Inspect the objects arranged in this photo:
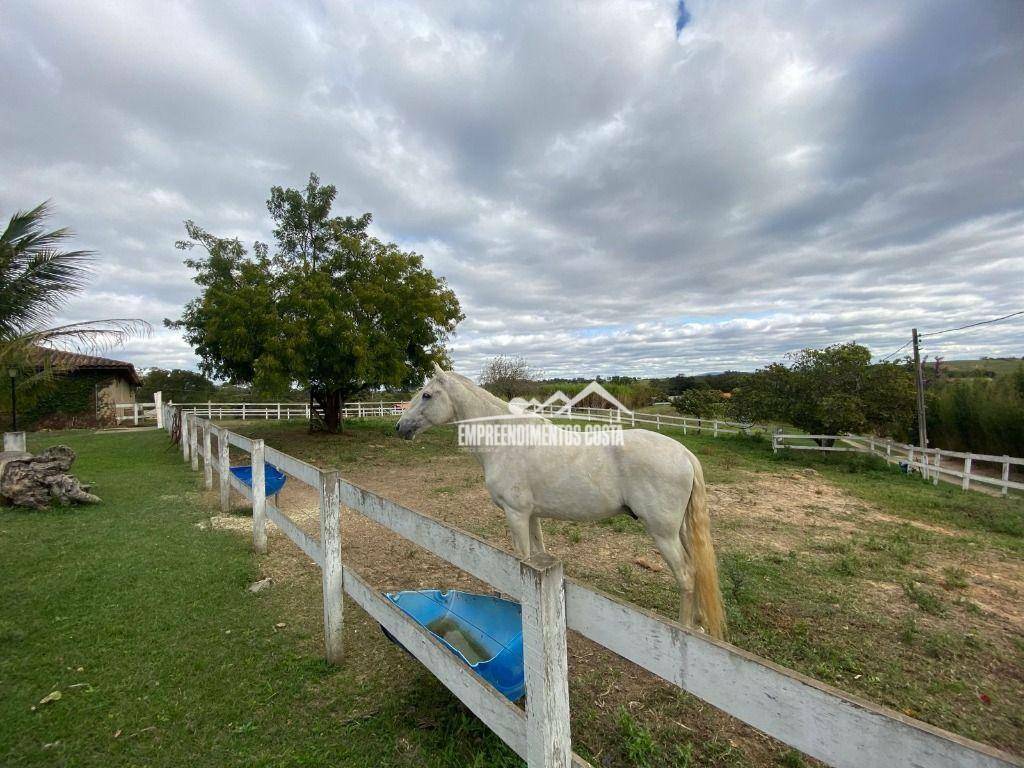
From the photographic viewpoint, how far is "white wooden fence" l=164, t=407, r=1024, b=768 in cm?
84

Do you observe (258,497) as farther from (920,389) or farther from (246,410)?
(246,410)

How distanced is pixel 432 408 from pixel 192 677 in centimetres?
261

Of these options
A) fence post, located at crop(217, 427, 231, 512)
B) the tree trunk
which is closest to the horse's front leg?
fence post, located at crop(217, 427, 231, 512)

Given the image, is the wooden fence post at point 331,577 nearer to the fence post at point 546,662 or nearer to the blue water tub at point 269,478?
the fence post at point 546,662

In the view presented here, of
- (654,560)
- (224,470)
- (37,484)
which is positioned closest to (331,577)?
(654,560)

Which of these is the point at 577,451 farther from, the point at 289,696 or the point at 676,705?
the point at 289,696

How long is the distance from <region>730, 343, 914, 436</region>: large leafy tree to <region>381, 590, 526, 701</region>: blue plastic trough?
14917mm

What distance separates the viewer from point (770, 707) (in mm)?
1000

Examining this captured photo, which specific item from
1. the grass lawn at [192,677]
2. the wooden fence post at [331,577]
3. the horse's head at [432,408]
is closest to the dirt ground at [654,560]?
the grass lawn at [192,677]

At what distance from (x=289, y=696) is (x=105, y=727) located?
904 mm

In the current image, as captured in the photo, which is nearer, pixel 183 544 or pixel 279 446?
pixel 183 544

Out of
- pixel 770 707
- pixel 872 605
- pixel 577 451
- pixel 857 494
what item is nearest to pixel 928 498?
pixel 857 494

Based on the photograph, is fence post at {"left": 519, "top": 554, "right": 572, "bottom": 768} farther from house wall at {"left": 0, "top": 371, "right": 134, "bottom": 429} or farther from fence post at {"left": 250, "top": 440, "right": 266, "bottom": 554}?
house wall at {"left": 0, "top": 371, "right": 134, "bottom": 429}

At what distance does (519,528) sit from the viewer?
362 centimetres
